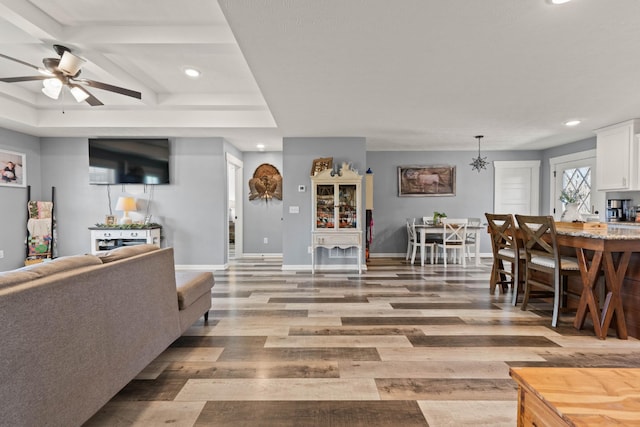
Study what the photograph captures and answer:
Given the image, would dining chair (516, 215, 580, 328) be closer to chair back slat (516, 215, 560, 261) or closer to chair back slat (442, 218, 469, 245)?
chair back slat (516, 215, 560, 261)

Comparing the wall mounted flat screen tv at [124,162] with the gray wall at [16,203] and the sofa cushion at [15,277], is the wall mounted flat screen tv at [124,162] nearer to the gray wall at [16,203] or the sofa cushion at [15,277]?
the gray wall at [16,203]

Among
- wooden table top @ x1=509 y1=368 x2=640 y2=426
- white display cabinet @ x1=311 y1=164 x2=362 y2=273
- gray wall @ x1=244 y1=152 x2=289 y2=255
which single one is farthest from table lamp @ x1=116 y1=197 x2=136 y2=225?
wooden table top @ x1=509 y1=368 x2=640 y2=426

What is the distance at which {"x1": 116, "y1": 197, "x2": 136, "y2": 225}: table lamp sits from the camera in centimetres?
507

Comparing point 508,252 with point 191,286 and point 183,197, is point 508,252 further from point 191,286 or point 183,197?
point 183,197

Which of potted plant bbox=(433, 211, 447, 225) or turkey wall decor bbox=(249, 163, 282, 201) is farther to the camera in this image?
turkey wall decor bbox=(249, 163, 282, 201)

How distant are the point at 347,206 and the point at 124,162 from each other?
374 centimetres

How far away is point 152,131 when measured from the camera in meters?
5.07

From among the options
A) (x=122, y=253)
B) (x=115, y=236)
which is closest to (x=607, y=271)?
A: (x=122, y=253)

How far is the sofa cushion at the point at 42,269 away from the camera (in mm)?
1157

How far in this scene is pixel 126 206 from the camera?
5.09m

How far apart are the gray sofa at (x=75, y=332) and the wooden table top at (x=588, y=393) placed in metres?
1.63

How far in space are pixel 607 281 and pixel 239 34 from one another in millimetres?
3388

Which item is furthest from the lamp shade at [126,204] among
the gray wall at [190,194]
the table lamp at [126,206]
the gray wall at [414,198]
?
the gray wall at [414,198]

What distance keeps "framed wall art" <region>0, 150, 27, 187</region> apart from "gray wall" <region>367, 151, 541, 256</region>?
6076 mm
